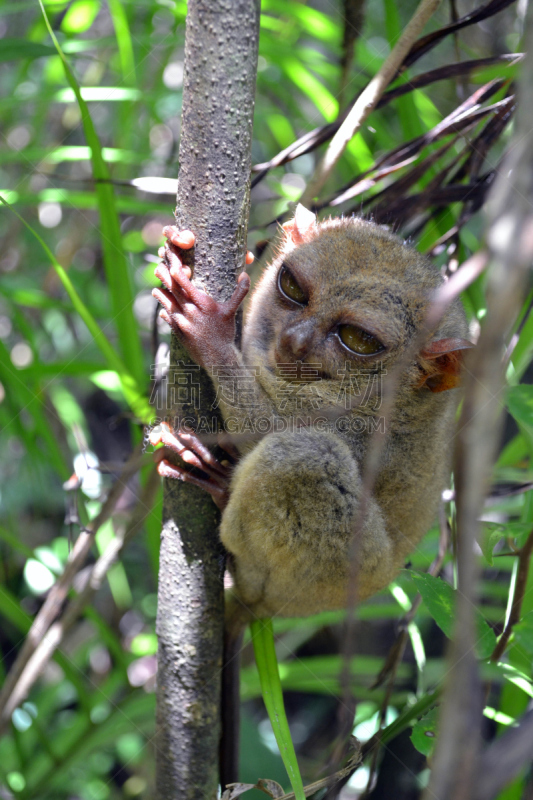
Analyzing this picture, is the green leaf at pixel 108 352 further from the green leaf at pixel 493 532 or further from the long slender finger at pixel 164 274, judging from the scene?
the green leaf at pixel 493 532

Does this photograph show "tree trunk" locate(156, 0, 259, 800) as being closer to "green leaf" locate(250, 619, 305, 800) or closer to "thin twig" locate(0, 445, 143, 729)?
"green leaf" locate(250, 619, 305, 800)

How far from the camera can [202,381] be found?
1.60m

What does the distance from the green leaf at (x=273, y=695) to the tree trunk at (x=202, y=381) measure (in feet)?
0.43

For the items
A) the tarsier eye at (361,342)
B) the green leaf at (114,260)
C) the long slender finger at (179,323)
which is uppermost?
the green leaf at (114,260)

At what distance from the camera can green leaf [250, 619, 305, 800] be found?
1.45m

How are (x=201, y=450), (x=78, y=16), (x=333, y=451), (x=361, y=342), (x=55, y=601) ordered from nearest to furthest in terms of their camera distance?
(x=201, y=450) < (x=333, y=451) < (x=361, y=342) < (x=55, y=601) < (x=78, y=16)

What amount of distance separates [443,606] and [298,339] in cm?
90

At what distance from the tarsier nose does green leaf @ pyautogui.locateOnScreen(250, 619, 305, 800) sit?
34.0 inches

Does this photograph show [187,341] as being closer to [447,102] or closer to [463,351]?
[463,351]

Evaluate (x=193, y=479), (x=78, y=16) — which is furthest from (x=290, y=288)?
(x=78, y=16)

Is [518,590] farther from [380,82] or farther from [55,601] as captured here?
[55,601]

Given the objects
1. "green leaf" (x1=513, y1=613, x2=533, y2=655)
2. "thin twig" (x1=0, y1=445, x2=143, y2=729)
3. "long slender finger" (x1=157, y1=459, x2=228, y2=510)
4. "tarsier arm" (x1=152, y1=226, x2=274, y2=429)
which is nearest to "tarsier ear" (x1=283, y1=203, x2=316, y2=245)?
"tarsier arm" (x1=152, y1=226, x2=274, y2=429)

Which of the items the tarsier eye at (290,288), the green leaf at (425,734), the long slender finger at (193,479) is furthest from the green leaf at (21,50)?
the green leaf at (425,734)

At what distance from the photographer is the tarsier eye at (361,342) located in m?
1.91
